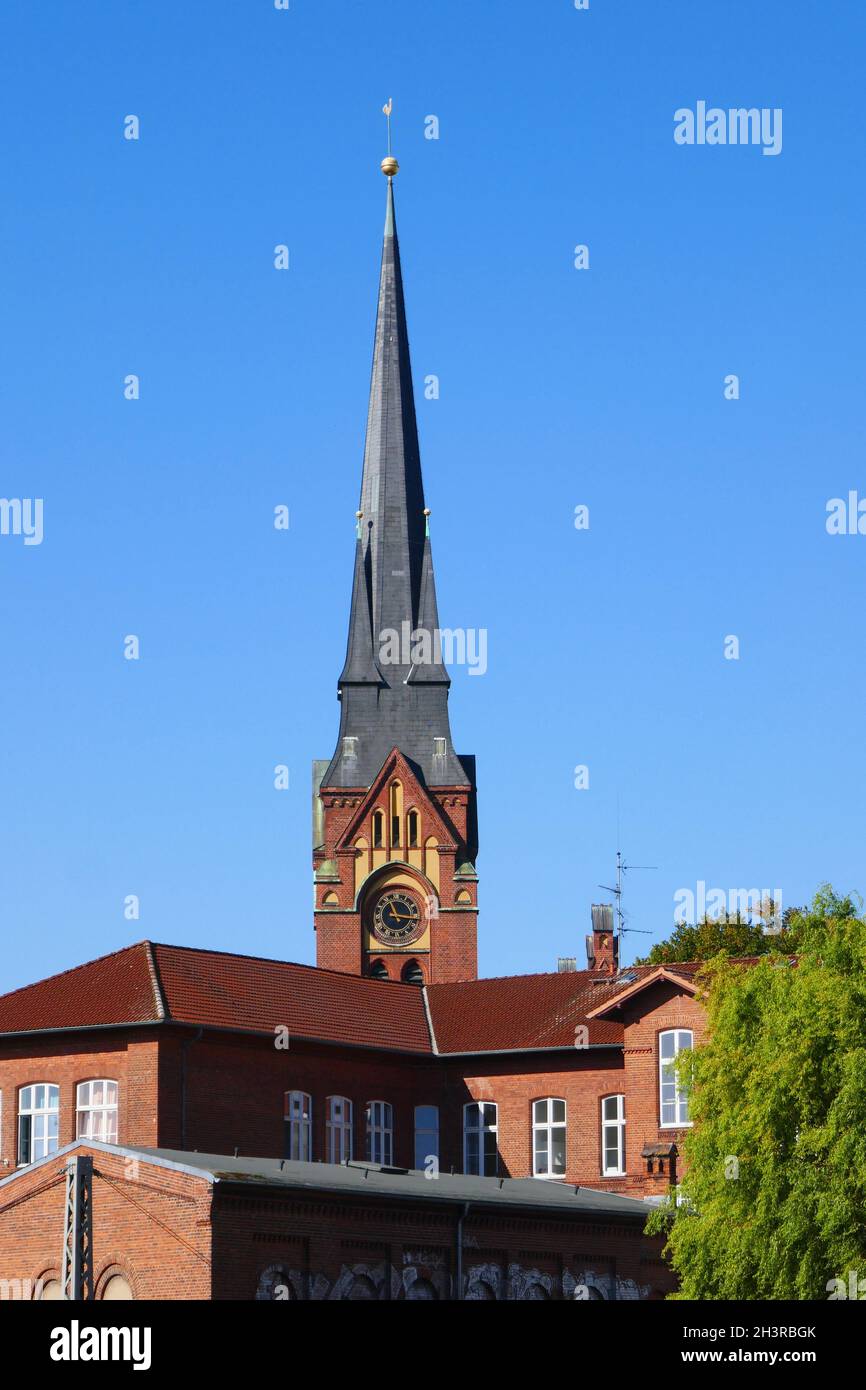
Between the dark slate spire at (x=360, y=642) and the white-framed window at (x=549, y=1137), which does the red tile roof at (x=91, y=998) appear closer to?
the white-framed window at (x=549, y=1137)

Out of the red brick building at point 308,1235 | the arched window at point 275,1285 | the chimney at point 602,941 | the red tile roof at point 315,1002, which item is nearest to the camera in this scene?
the red brick building at point 308,1235

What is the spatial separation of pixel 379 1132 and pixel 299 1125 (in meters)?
3.75

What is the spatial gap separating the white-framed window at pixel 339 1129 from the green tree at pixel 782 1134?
45.1ft

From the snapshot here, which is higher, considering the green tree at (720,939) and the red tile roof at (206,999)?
the green tree at (720,939)

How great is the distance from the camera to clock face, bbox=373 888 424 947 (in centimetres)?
8931

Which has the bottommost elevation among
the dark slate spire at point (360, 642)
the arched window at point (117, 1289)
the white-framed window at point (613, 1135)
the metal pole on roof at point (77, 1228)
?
the arched window at point (117, 1289)

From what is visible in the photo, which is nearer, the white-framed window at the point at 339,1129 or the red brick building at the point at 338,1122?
the red brick building at the point at 338,1122

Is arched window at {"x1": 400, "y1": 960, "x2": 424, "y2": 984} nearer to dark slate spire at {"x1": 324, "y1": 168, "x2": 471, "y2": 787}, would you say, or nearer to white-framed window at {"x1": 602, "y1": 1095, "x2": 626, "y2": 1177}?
dark slate spire at {"x1": 324, "y1": 168, "x2": 471, "y2": 787}

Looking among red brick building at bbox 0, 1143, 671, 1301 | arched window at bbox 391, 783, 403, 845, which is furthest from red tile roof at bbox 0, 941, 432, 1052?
arched window at bbox 391, 783, 403, 845

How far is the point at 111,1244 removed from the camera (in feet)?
139

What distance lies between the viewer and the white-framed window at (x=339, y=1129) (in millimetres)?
56562

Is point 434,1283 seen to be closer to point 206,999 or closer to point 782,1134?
point 782,1134

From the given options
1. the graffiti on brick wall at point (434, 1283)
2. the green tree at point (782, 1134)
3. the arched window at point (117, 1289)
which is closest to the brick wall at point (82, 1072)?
the graffiti on brick wall at point (434, 1283)
